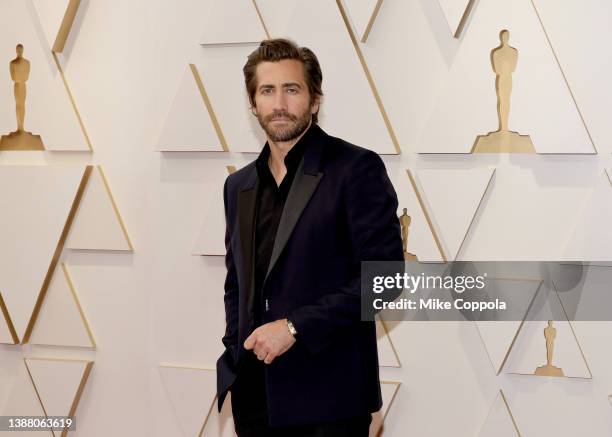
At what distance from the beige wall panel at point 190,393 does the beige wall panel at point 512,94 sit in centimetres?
104

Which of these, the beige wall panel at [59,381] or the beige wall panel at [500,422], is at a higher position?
the beige wall panel at [59,381]

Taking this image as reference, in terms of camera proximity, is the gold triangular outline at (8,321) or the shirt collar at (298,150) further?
the gold triangular outline at (8,321)

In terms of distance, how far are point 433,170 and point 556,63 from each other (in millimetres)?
462

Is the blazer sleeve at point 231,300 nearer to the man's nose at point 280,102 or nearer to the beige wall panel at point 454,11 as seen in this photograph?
the man's nose at point 280,102

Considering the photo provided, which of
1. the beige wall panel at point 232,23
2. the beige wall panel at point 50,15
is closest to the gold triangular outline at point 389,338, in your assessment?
A: the beige wall panel at point 232,23

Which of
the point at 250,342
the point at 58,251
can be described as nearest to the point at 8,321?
the point at 58,251

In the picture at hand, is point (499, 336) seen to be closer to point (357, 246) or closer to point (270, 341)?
point (357, 246)

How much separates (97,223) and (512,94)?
1.44 meters

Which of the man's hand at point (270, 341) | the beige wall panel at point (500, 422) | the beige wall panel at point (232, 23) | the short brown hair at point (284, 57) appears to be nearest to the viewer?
the man's hand at point (270, 341)

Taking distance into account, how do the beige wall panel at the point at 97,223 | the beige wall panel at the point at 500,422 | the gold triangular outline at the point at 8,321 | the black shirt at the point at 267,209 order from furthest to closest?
1. the gold triangular outline at the point at 8,321
2. the beige wall panel at the point at 97,223
3. the beige wall panel at the point at 500,422
4. the black shirt at the point at 267,209

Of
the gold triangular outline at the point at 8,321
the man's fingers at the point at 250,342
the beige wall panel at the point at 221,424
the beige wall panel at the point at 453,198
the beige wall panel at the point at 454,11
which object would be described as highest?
the beige wall panel at the point at 454,11

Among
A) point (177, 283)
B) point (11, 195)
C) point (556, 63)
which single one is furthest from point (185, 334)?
point (556, 63)

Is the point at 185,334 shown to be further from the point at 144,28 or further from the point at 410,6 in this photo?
the point at 410,6

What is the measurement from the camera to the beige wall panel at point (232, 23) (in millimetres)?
2680
